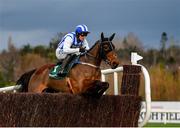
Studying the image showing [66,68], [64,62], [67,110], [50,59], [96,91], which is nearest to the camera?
[67,110]

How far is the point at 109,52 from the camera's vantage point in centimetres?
1073

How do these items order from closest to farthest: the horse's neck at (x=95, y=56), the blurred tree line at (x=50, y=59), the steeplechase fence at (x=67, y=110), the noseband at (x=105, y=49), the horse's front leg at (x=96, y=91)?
1. the steeplechase fence at (x=67, y=110)
2. the horse's front leg at (x=96, y=91)
3. the noseband at (x=105, y=49)
4. the horse's neck at (x=95, y=56)
5. the blurred tree line at (x=50, y=59)

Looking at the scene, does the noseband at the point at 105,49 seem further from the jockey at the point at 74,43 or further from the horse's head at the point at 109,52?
the jockey at the point at 74,43

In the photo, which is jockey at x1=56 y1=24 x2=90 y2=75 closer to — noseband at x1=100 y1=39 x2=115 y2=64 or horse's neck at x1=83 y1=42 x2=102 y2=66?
horse's neck at x1=83 y1=42 x2=102 y2=66

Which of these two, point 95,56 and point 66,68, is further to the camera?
point 66,68

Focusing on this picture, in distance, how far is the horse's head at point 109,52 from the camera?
10.4 metres

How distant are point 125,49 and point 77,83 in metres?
32.4

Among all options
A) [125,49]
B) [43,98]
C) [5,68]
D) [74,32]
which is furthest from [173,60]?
[43,98]

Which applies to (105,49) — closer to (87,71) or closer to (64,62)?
(87,71)

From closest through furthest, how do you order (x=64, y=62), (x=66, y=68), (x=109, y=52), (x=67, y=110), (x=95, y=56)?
(x=67, y=110) < (x=109, y=52) < (x=95, y=56) < (x=66, y=68) < (x=64, y=62)

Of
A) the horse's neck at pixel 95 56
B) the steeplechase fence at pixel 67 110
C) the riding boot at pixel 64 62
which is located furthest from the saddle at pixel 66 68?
the steeplechase fence at pixel 67 110

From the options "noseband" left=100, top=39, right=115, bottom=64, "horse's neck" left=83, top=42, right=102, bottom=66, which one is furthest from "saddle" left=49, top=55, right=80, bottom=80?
"noseband" left=100, top=39, right=115, bottom=64

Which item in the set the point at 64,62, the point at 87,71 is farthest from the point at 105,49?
the point at 64,62

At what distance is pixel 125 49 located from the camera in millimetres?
43281
